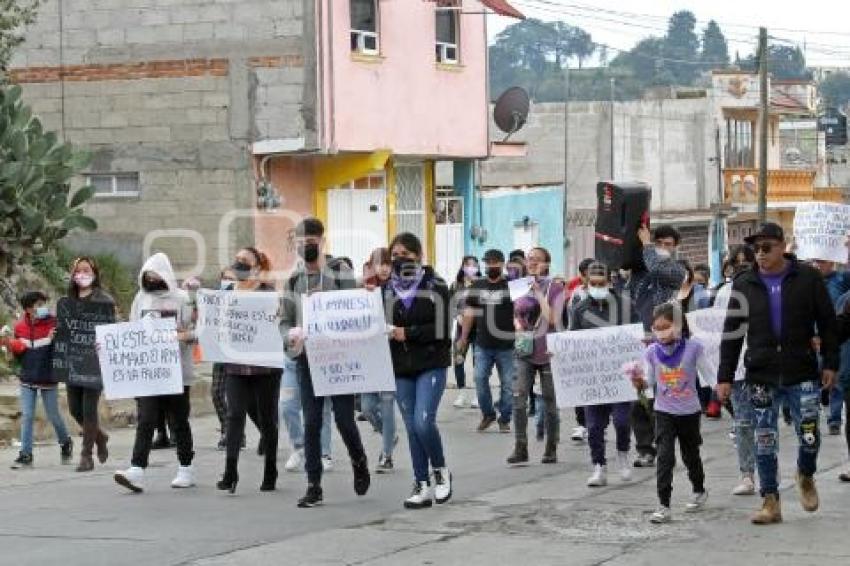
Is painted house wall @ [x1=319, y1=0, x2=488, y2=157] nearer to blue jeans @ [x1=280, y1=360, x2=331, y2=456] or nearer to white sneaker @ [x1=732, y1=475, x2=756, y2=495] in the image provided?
blue jeans @ [x1=280, y1=360, x2=331, y2=456]

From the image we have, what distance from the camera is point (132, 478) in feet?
44.5

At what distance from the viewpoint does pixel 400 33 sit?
3023cm

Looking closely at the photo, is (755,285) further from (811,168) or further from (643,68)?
(643,68)

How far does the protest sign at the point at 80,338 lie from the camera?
49.3 ft

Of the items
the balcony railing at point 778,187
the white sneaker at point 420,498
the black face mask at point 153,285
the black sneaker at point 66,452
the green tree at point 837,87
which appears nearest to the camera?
the white sneaker at point 420,498

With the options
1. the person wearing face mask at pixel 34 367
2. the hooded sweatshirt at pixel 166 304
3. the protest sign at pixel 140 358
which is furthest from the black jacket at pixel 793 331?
the person wearing face mask at pixel 34 367

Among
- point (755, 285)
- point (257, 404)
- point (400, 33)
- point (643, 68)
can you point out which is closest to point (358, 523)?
point (257, 404)

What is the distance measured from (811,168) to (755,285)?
2112 inches

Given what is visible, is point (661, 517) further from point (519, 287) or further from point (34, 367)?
point (34, 367)

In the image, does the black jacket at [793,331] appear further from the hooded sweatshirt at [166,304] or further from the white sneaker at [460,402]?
the white sneaker at [460,402]

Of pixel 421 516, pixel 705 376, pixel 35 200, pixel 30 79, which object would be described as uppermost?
pixel 30 79

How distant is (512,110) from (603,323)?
21103 mm

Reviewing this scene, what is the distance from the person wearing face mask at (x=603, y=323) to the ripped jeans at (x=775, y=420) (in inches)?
91.3

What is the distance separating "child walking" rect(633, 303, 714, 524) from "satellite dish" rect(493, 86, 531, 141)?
23.1m
